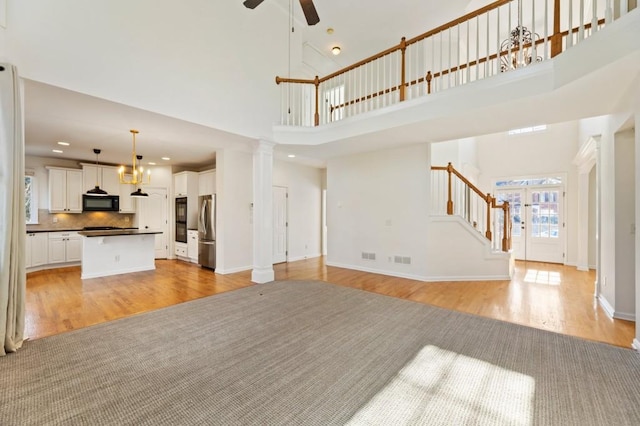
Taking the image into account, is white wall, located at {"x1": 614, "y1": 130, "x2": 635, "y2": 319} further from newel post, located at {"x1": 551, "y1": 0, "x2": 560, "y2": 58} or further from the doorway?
the doorway

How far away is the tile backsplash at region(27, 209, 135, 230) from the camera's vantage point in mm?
6535

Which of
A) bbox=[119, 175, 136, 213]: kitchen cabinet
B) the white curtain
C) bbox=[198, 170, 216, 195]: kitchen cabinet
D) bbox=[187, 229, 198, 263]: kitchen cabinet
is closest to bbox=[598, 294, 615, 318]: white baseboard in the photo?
the white curtain

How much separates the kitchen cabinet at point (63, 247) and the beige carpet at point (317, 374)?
4.86 meters

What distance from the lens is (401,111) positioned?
13.1ft

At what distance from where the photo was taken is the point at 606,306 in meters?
3.54

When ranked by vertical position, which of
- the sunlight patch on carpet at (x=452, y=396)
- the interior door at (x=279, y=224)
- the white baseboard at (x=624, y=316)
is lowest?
the sunlight patch on carpet at (x=452, y=396)

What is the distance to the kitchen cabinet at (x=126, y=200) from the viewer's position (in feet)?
24.2

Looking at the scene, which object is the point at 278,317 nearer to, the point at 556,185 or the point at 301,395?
the point at 301,395

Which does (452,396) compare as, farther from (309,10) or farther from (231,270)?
(231,270)

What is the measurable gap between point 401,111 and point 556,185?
566cm

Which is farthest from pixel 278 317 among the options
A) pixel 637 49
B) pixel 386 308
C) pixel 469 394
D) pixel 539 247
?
pixel 539 247

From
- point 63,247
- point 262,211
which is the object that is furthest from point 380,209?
point 63,247

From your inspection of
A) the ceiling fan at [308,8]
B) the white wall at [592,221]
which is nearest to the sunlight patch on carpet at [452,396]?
the ceiling fan at [308,8]

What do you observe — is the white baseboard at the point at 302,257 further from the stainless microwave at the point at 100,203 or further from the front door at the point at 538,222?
the front door at the point at 538,222
